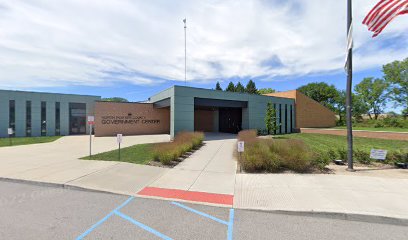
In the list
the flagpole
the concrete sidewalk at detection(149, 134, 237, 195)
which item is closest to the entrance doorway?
the concrete sidewalk at detection(149, 134, 237, 195)

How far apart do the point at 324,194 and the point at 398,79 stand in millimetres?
52107

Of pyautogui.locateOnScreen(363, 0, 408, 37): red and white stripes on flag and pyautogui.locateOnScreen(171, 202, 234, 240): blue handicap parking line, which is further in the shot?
pyautogui.locateOnScreen(363, 0, 408, 37): red and white stripes on flag

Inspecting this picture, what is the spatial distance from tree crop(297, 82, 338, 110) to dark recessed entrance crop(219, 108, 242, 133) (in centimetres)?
4067

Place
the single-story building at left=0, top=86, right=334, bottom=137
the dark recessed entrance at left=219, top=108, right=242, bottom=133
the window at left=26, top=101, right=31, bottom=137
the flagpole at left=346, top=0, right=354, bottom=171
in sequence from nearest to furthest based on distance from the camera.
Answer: the flagpole at left=346, top=0, right=354, bottom=171 → the single-story building at left=0, top=86, right=334, bottom=137 → the window at left=26, top=101, right=31, bottom=137 → the dark recessed entrance at left=219, top=108, right=242, bottom=133

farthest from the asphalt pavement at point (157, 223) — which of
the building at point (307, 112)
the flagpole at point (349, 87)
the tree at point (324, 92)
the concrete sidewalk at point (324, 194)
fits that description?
the tree at point (324, 92)

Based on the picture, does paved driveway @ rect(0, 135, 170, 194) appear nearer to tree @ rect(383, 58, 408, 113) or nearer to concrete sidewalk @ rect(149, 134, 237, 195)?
concrete sidewalk @ rect(149, 134, 237, 195)

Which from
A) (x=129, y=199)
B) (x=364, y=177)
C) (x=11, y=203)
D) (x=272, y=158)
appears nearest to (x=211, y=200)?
(x=129, y=199)

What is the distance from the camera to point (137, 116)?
88.5ft

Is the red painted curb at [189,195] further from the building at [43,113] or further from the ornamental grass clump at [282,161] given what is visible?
the building at [43,113]

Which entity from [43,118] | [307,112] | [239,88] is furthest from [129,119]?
[239,88]

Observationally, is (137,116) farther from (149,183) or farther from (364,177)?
(364,177)

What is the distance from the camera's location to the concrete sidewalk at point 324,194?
Result: 450cm

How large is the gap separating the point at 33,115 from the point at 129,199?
30.8 m

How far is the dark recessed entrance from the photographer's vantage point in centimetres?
2809
